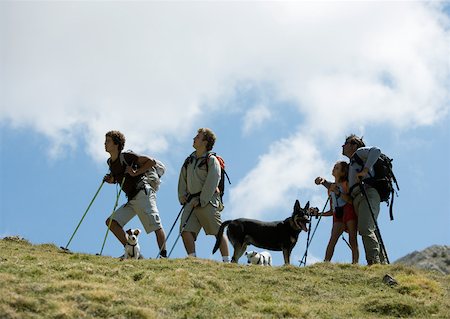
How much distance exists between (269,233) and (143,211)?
3.24 metres

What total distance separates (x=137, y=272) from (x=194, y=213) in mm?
3342

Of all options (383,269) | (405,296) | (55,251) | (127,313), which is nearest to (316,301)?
(405,296)

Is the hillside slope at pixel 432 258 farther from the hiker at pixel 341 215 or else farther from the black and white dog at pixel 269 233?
the hiker at pixel 341 215

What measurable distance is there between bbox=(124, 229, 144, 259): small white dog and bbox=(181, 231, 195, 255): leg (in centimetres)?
94

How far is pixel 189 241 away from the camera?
706 inches

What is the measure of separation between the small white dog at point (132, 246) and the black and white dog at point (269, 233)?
242cm

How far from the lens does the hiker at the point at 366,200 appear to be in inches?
685

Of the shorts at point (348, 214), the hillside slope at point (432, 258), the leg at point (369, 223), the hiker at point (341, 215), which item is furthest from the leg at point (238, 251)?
the hillside slope at point (432, 258)

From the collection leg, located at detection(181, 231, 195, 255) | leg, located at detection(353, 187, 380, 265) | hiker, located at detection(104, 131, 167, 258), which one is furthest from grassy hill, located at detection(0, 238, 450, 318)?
leg, located at detection(181, 231, 195, 255)

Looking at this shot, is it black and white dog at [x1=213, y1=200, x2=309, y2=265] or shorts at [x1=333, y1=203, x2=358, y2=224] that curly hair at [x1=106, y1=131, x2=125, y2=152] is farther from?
shorts at [x1=333, y1=203, x2=358, y2=224]

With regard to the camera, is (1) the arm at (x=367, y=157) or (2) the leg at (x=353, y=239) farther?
(2) the leg at (x=353, y=239)

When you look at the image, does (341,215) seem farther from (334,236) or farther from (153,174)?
(153,174)

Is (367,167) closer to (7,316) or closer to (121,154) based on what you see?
(121,154)

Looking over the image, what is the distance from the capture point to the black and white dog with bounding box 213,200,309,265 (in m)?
19.4
